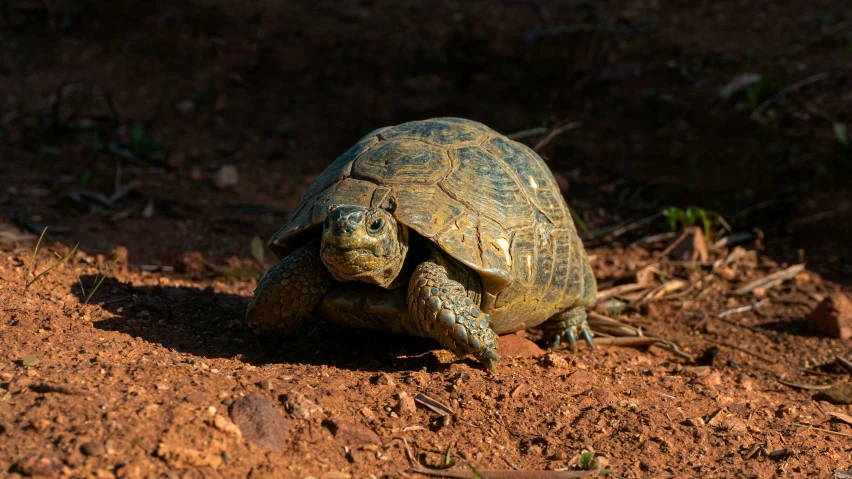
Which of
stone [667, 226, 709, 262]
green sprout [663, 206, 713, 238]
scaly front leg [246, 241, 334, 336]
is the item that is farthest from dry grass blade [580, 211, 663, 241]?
scaly front leg [246, 241, 334, 336]

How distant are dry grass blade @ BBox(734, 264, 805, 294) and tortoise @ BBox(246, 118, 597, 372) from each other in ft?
7.24

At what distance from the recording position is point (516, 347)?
15.3 ft

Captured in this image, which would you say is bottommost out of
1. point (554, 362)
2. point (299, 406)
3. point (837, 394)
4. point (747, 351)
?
point (747, 351)

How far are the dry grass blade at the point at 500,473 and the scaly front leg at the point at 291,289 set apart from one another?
1224 mm

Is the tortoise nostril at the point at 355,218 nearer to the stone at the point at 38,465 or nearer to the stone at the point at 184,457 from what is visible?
the stone at the point at 184,457

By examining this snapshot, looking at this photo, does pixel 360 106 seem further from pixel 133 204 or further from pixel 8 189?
pixel 8 189

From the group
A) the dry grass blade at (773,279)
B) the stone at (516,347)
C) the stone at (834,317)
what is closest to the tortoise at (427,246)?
the stone at (516,347)

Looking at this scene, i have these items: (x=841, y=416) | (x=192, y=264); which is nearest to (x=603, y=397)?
(x=841, y=416)

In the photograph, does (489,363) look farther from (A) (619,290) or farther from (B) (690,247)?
(B) (690,247)

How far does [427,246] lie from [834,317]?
3046 mm

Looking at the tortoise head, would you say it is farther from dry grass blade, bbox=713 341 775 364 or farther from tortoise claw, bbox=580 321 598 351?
dry grass blade, bbox=713 341 775 364

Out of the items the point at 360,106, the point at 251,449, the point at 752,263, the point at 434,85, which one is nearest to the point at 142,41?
the point at 360,106

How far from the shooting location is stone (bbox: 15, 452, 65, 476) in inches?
105

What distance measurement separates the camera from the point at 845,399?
4426 millimetres
